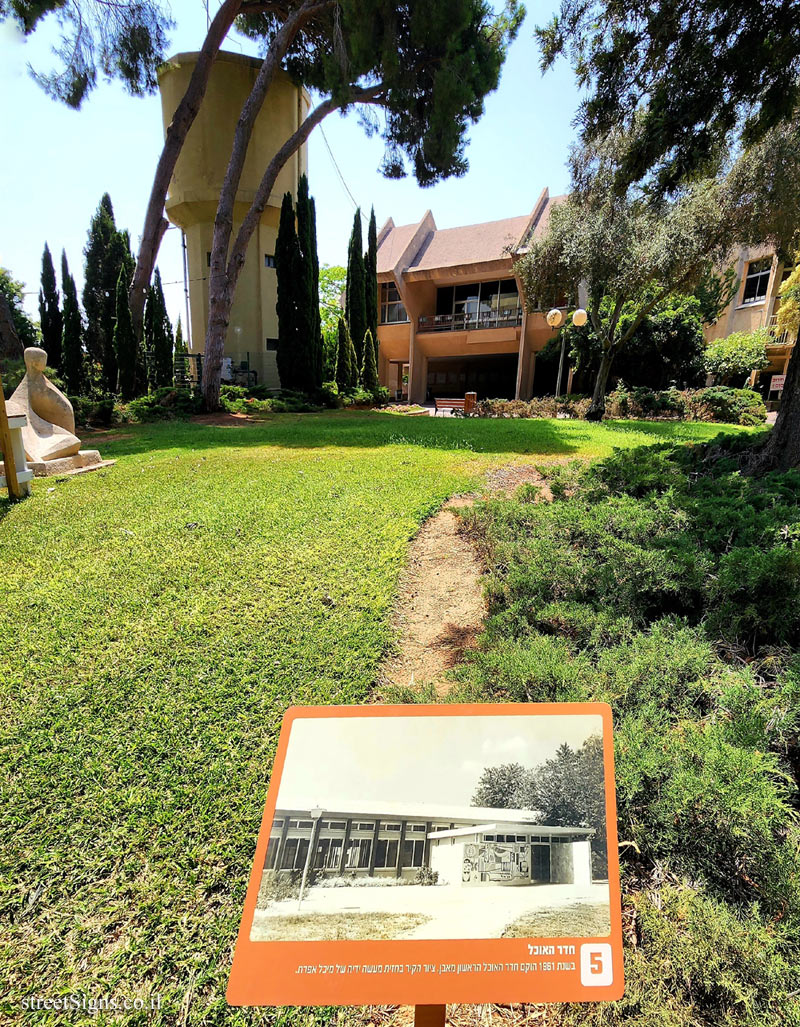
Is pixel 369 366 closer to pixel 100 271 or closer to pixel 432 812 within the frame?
pixel 100 271

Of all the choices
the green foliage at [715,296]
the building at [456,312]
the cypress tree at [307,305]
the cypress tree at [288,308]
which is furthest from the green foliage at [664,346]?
the cypress tree at [288,308]

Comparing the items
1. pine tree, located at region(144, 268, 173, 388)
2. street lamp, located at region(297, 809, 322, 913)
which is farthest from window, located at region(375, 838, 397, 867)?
pine tree, located at region(144, 268, 173, 388)

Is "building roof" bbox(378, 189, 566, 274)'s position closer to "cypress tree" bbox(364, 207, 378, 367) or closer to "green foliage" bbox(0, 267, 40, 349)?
"cypress tree" bbox(364, 207, 378, 367)

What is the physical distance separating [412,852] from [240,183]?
77.1 ft

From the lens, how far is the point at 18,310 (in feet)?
89.8

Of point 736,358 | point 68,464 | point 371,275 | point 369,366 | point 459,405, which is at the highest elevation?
point 371,275

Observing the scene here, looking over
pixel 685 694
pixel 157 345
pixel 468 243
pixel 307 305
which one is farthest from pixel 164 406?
pixel 468 243

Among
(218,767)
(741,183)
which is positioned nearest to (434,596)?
(218,767)

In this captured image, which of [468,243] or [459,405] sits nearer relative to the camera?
[459,405]

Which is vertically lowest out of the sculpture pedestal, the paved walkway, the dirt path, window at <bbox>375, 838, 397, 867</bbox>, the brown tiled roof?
the dirt path

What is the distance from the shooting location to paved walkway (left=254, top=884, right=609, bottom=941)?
1033mm

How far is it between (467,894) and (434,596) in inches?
104

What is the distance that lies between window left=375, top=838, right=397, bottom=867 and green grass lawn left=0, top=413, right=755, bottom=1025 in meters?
0.84

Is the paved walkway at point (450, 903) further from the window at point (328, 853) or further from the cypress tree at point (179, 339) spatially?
the cypress tree at point (179, 339)
